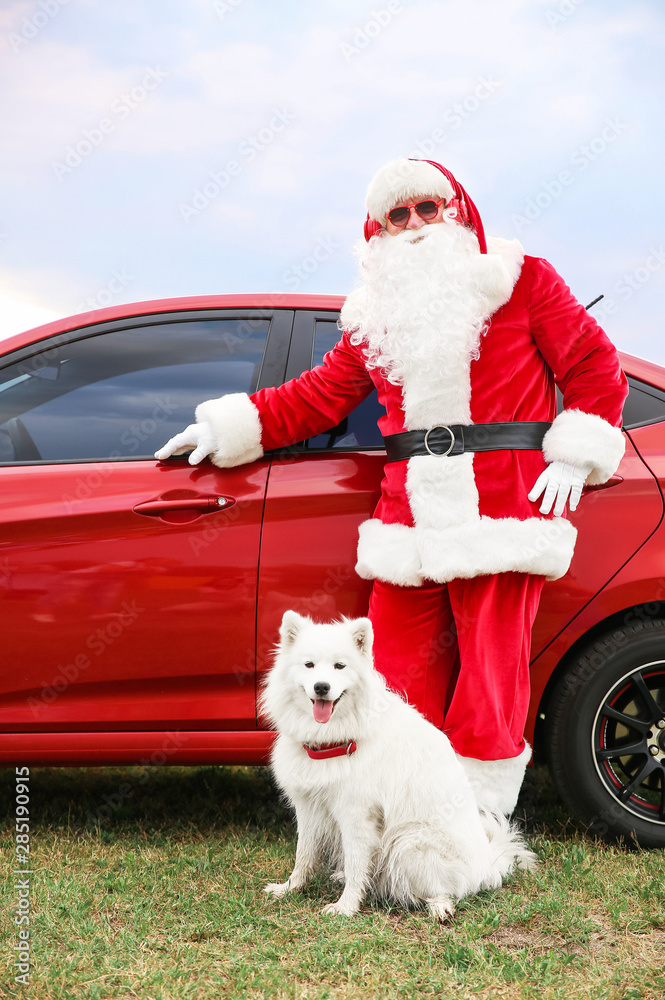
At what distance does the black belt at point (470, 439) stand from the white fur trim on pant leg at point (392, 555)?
252mm

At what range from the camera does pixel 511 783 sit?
251cm

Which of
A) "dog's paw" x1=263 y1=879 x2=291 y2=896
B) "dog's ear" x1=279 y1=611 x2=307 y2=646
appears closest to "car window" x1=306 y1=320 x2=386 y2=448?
"dog's ear" x1=279 y1=611 x2=307 y2=646

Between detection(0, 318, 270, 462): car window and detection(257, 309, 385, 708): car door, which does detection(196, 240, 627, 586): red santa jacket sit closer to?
detection(257, 309, 385, 708): car door

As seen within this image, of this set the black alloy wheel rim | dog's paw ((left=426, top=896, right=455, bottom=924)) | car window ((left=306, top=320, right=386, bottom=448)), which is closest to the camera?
dog's paw ((left=426, top=896, right=455, bottom=924))

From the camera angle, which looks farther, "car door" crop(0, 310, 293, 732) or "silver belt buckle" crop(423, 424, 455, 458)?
"car door" crop(0, 310, 293, 732)

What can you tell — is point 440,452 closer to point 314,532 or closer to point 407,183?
point 314,532

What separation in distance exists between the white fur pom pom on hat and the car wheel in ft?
5.27

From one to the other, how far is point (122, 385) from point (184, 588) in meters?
0.77

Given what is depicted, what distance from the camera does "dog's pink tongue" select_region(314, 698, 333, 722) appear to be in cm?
222

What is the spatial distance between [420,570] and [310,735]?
606 mm

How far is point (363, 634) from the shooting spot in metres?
2.27

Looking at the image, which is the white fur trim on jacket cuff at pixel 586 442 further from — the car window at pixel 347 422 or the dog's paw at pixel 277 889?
the dog's paw at pixel 277 889

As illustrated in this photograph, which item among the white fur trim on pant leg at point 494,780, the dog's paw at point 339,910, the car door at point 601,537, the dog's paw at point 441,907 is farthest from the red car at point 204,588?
the dog's paw at point 441,907

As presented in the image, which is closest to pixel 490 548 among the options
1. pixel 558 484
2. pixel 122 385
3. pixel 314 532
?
pixel 558 484
